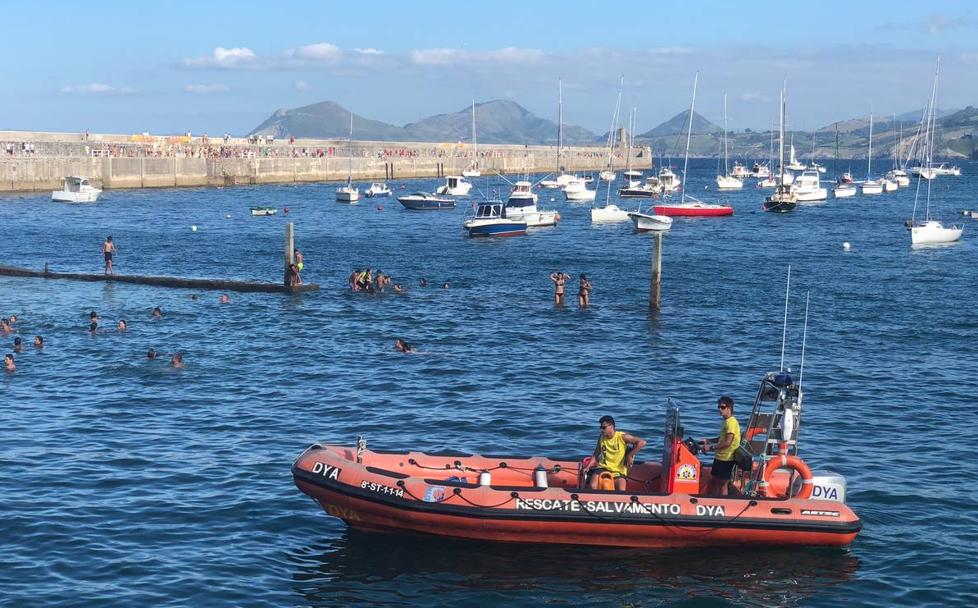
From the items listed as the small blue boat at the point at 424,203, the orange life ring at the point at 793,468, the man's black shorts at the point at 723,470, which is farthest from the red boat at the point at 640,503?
the small blue boat at the point at 424,203

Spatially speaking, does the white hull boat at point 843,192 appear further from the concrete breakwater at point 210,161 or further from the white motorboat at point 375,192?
the concrete breakwater at point 210,161

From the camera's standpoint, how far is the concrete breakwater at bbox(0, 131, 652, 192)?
103m

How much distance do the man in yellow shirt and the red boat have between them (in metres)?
0.19

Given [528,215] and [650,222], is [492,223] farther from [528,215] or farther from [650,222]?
[650,222]

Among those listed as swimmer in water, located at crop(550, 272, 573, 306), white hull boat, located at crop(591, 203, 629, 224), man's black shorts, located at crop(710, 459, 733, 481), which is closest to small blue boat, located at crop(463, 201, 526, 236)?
white hull boat, located at crop(591, 203, 629, 224)

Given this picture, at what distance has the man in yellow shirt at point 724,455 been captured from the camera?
1823cm

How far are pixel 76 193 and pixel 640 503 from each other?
271 feet

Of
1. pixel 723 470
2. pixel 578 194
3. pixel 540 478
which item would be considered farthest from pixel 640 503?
pixel 578 194

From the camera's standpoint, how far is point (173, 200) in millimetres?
101750

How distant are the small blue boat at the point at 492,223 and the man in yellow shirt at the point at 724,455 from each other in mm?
52362

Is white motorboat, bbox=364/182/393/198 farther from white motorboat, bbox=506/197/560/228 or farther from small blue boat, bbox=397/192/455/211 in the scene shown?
white motorboat, bbox=506/197/560/228

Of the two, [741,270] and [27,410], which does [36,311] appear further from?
[741,270]

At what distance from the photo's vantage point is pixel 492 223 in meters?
70.8

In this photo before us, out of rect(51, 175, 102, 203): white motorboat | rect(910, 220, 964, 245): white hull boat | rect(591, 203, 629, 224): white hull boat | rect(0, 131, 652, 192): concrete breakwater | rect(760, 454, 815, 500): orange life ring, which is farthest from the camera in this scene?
rect(0, 131, 652, 192): concrete breakwater
